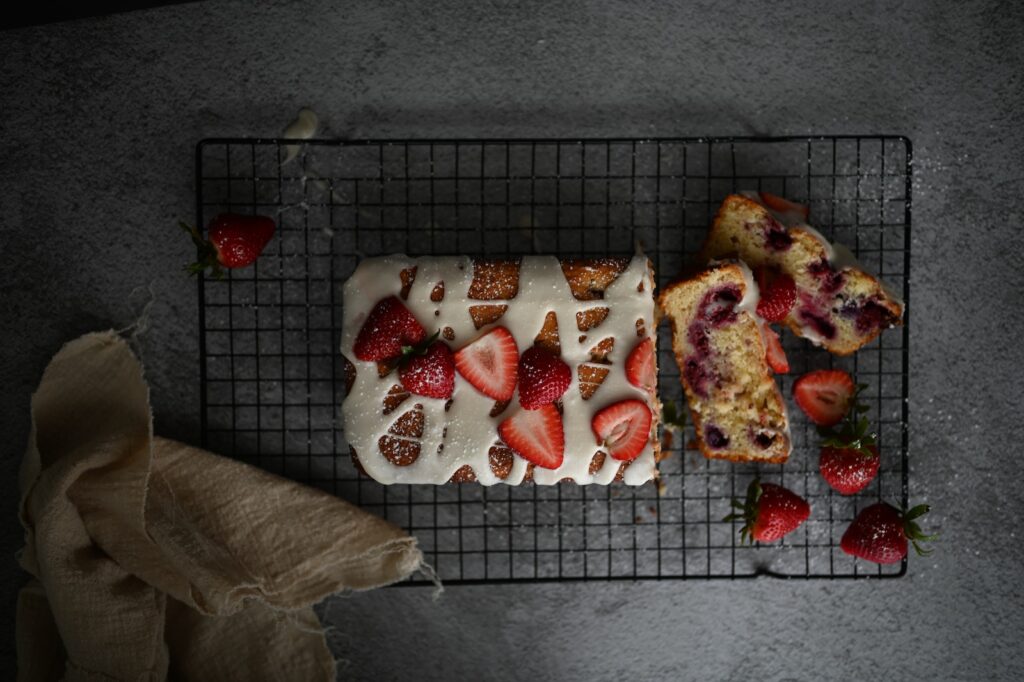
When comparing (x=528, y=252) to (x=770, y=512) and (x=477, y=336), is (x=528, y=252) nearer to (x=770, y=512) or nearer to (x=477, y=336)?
(x=477, y=336)

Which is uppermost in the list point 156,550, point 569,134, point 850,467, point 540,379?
point 569,134

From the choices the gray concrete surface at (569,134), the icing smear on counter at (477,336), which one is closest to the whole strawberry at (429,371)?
the icing smear on counter at (477,336)

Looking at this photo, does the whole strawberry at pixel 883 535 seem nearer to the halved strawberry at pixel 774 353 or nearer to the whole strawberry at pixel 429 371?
the halved strawberry at pixel 774 353

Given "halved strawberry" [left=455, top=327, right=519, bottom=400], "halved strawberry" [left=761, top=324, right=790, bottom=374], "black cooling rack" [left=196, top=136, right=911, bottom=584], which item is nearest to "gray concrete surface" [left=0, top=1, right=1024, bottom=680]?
"black cooling rack" [left=196, top=136, right=911, bottom=584]

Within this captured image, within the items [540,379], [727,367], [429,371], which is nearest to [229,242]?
[429,371]

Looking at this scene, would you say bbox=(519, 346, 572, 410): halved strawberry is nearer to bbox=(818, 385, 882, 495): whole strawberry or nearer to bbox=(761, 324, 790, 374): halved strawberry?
bbox=(761, 324, 790, 374): halved strawberry

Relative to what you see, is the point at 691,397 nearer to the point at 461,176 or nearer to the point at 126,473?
the point at 461,176
